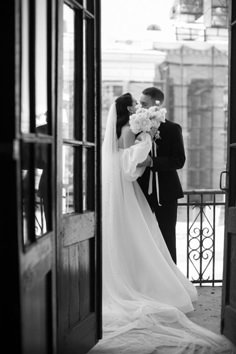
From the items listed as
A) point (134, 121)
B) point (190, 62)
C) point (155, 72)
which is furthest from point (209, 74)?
point (134, 121)

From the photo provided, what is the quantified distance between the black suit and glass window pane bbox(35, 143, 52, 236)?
2351 millimetres

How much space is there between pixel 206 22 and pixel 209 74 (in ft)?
17.8

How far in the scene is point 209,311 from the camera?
13.7 feet

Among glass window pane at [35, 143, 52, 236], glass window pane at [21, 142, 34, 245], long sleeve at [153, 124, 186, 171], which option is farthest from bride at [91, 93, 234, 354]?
glass window pane at [21, 142, 34, 245]

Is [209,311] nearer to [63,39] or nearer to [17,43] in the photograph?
[63,39]

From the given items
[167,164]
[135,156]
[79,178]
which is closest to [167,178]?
[167,164]

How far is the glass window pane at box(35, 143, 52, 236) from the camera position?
7.06 ft

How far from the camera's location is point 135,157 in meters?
4.42

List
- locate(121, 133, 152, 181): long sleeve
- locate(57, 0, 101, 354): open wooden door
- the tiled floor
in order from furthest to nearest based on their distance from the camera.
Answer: locate(121, 133, 152, 181): long sleeve < the tiled floor < locate(57, 0, 101, 354): open wooden door

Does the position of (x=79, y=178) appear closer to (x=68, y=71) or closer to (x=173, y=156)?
(x=68, y=71)

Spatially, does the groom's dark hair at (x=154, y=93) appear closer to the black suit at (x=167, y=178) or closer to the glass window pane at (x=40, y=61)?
the black suit at (x=167, y=178)

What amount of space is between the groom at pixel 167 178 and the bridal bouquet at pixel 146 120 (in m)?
0.09

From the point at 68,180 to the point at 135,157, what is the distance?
1655mm

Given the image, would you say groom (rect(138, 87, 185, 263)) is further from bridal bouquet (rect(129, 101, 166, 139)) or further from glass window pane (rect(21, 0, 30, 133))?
glass window pane (rect(21, 0, 30, 133))
